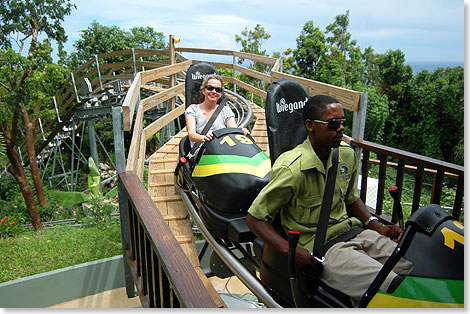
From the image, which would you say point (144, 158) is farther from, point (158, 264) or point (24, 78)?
point (24, 78)

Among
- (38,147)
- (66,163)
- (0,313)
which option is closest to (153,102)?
(0,313)

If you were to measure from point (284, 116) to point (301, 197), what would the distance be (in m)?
1.02

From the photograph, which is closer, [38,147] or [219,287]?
[219,287]

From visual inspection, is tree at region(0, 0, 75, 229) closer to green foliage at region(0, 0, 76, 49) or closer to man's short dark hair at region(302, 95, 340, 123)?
green foliage at region(0, 0, 76, 49)

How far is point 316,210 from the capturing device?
59.8 inches

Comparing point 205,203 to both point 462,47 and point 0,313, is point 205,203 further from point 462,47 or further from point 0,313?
point 462,47

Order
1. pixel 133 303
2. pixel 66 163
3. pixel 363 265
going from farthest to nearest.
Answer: pixel 66 163, pixel 133 303, pixel 363 265

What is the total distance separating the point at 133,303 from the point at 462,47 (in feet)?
8.05

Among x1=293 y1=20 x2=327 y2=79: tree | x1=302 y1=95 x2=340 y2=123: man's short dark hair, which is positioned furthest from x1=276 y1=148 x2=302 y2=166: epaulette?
x1=293 y1=20 x2=327 y2=79: tree

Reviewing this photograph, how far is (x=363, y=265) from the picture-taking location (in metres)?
1.36

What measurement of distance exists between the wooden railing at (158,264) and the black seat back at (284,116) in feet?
2.81

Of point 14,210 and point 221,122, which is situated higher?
point 221,122

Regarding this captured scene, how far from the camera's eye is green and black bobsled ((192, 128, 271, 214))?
7.54 feet

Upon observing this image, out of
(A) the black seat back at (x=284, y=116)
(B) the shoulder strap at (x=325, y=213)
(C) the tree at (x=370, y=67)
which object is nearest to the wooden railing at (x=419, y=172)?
(A) the black seat back at (x=284, y=116)
